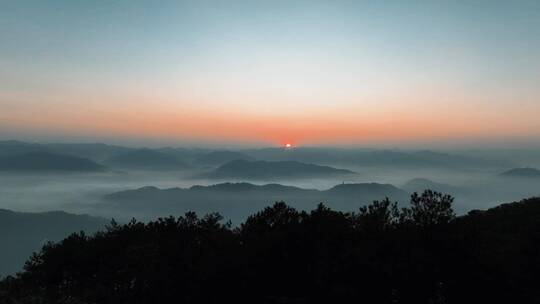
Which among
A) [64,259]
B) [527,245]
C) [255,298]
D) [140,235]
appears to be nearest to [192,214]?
[140,235]

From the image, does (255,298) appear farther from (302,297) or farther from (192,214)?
(192,214)

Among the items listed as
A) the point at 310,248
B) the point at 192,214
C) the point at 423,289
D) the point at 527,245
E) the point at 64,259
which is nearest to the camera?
the point at 423,289

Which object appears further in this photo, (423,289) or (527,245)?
(527,245)

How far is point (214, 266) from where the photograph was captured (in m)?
20.0

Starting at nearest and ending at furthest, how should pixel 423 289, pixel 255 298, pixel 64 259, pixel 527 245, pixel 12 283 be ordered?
pixel 423 289, pixel 255 298, pixel 527 245, pixel 12 283, pixel 64 259

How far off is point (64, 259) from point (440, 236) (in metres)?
24.8

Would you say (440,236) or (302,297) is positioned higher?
(440,236)

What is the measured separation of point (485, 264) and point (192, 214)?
2039 centimetres

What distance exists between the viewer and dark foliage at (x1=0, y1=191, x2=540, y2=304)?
17953 mm

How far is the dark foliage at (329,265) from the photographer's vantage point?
17953 mm

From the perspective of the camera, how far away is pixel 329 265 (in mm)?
18688

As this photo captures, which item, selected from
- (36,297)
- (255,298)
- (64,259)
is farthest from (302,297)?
(64,259)

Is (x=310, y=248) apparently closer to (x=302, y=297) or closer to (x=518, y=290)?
(x=302, y=297)

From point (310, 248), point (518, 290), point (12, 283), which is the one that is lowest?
point (12, 283)
